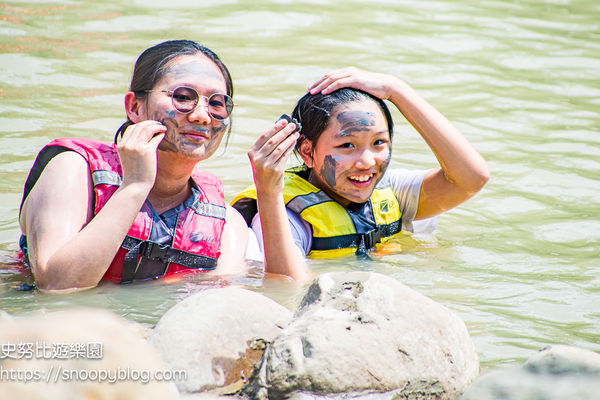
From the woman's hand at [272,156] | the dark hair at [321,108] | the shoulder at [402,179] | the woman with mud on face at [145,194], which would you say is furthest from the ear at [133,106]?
the shoulder at [402,179]

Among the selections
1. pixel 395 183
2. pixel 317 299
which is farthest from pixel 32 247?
pixel 395 183

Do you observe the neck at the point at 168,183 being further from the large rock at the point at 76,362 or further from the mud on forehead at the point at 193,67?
the large rock at the point at 76,362

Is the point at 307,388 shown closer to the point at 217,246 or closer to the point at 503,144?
the point at 217,246

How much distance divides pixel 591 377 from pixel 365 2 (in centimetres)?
933

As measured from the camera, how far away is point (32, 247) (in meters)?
3.90

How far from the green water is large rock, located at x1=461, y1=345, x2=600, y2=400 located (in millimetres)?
491

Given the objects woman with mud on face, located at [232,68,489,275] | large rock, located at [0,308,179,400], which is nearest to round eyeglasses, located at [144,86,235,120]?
woman with mud on face, located at [232,68,489,275]

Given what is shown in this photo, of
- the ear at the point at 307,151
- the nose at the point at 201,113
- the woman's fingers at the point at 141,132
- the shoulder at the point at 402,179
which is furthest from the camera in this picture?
the shoulder at the point at 402,179

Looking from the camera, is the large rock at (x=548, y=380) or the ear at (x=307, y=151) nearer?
the large rock at (x=548, y=380)

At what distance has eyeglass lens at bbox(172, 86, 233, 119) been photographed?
4.26 m

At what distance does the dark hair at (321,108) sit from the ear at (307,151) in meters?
0.03

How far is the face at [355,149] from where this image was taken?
4.87 meters

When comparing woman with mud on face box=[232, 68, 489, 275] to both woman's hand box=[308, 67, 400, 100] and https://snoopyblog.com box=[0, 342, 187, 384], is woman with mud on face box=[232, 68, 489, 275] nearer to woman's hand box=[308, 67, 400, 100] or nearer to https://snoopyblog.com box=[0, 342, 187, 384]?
woman's hand box=[308, 67, 400, 100]

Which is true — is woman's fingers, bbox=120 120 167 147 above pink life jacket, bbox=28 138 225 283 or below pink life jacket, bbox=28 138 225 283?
above
